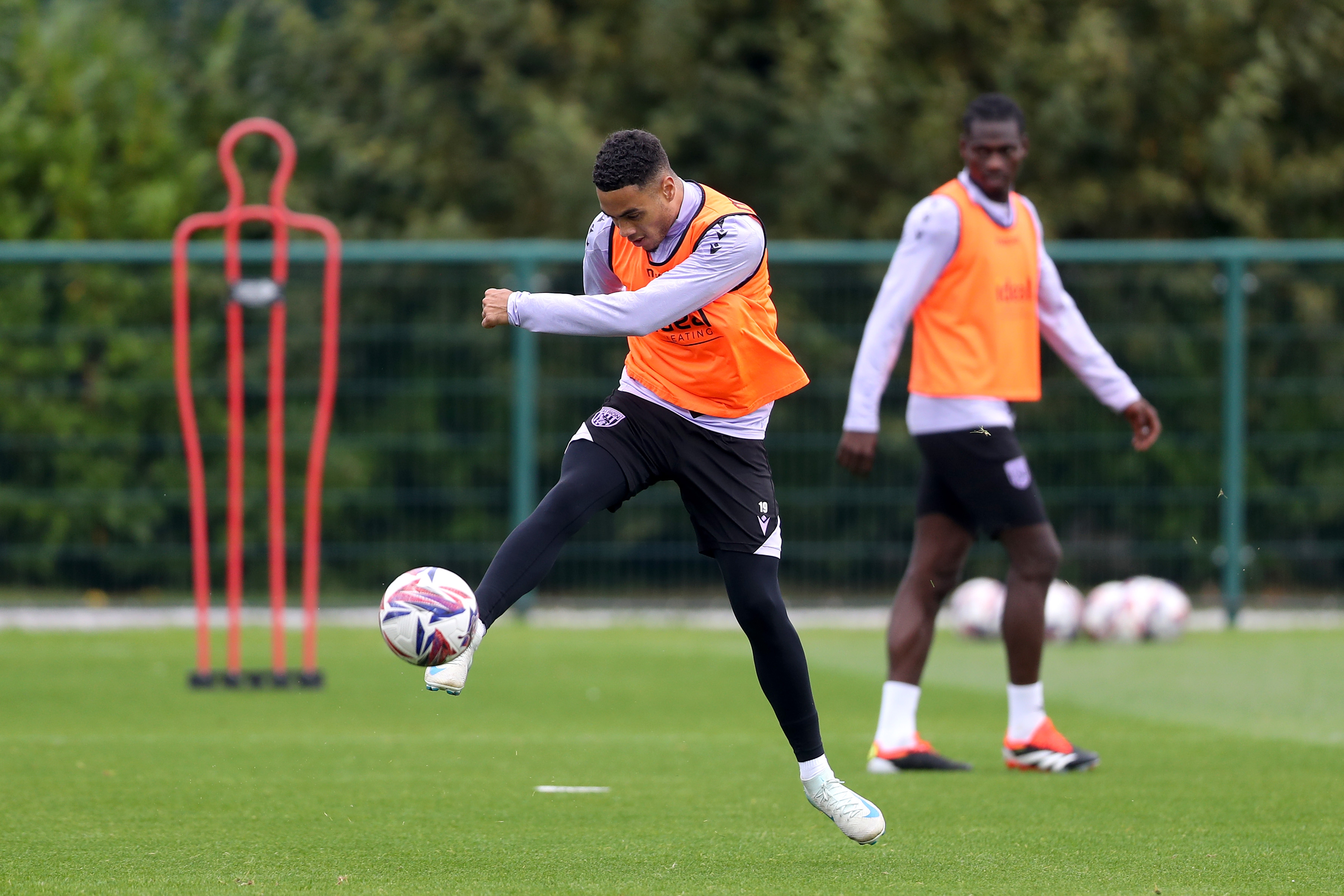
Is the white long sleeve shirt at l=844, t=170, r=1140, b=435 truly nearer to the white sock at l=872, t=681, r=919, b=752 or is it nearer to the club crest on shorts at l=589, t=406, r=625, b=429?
the white sock at l=872, t=681, r=919, b=752

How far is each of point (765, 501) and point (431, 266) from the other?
746cm

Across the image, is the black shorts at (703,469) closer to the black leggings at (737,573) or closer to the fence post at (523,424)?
the black leggings at (737,573)

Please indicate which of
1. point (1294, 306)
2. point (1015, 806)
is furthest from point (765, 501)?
point (1294, 306)

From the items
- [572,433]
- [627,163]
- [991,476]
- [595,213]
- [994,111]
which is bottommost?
[572,433]

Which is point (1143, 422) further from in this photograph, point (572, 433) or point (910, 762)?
point (572, 433)

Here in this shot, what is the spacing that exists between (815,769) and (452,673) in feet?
3.51

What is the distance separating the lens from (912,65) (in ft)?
46.0

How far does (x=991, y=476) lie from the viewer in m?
6.58

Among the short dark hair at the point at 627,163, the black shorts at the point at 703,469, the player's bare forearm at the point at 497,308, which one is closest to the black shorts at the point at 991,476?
the black shorts at the point at 703,469

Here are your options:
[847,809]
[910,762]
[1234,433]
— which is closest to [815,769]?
[847,809]

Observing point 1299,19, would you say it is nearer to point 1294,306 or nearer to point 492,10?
point 1294,306

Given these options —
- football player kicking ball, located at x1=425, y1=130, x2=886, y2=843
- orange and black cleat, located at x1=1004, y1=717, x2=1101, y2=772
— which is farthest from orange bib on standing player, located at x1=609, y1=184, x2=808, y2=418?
orange and black cleat, located at x1=1004, y1=717, x2=1101, y2=772

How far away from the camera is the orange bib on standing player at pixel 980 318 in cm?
665

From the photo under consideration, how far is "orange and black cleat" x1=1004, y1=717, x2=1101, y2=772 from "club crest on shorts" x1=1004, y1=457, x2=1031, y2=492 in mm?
855
